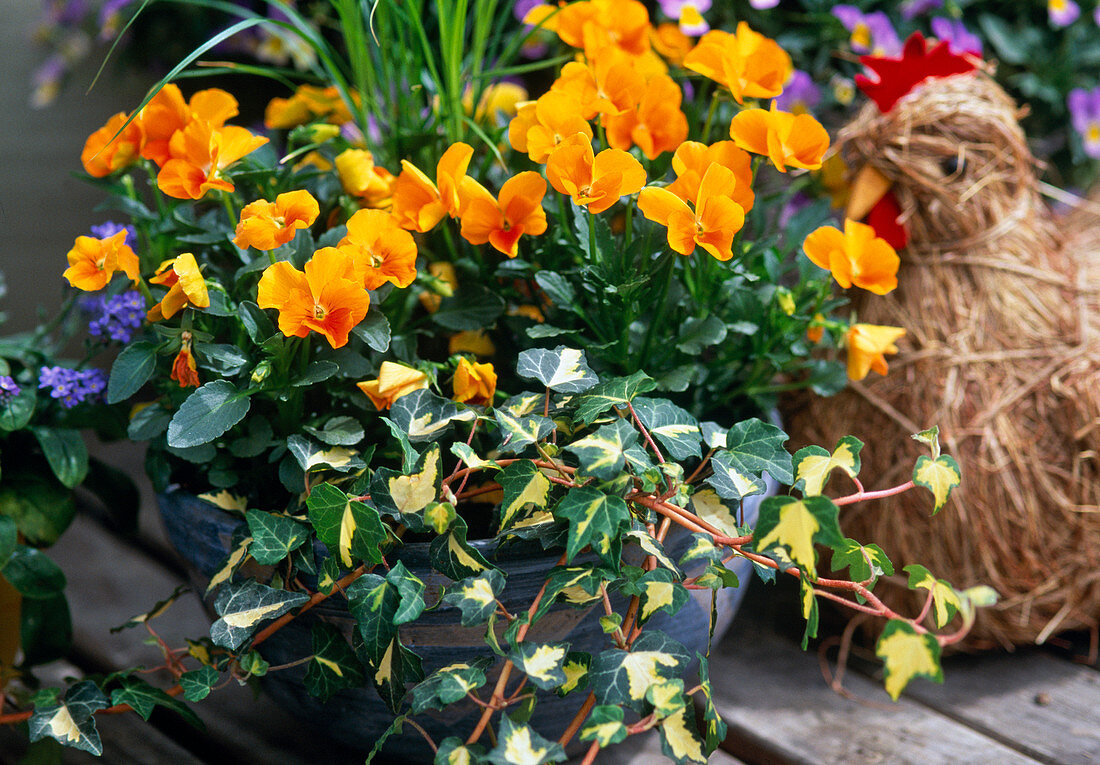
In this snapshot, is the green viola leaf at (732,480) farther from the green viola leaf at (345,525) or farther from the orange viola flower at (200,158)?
the orange viola flower at (200,158)

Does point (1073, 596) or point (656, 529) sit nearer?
point (656, 529)

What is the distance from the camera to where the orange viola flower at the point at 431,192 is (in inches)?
23.0

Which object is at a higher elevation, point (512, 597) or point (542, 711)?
point (512, 597)

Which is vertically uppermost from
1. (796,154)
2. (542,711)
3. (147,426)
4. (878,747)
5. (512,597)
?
(796,154)

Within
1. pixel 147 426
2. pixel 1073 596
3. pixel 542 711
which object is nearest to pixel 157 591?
pixel 147 426

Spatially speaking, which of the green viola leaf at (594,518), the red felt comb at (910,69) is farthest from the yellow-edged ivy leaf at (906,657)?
the red felt comb at (910,69)

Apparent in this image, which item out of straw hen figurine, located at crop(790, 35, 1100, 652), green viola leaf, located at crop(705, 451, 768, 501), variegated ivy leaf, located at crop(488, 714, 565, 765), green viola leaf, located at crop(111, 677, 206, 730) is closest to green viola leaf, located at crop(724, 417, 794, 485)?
green viola leaf, located at crop(705, 451, 768, 501)

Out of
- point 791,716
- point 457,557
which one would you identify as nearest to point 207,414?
point 457,557

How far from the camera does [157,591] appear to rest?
94 centimetres

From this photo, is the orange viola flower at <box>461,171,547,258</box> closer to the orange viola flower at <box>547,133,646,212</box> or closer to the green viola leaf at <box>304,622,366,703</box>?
the orange viola flower at <box>547,133,646,212</box>

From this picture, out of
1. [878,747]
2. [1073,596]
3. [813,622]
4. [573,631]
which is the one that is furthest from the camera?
[1073,596]

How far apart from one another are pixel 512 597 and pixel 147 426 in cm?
30

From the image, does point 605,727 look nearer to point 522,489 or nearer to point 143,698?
point 522,489

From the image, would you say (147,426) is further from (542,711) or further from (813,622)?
(813,622)
